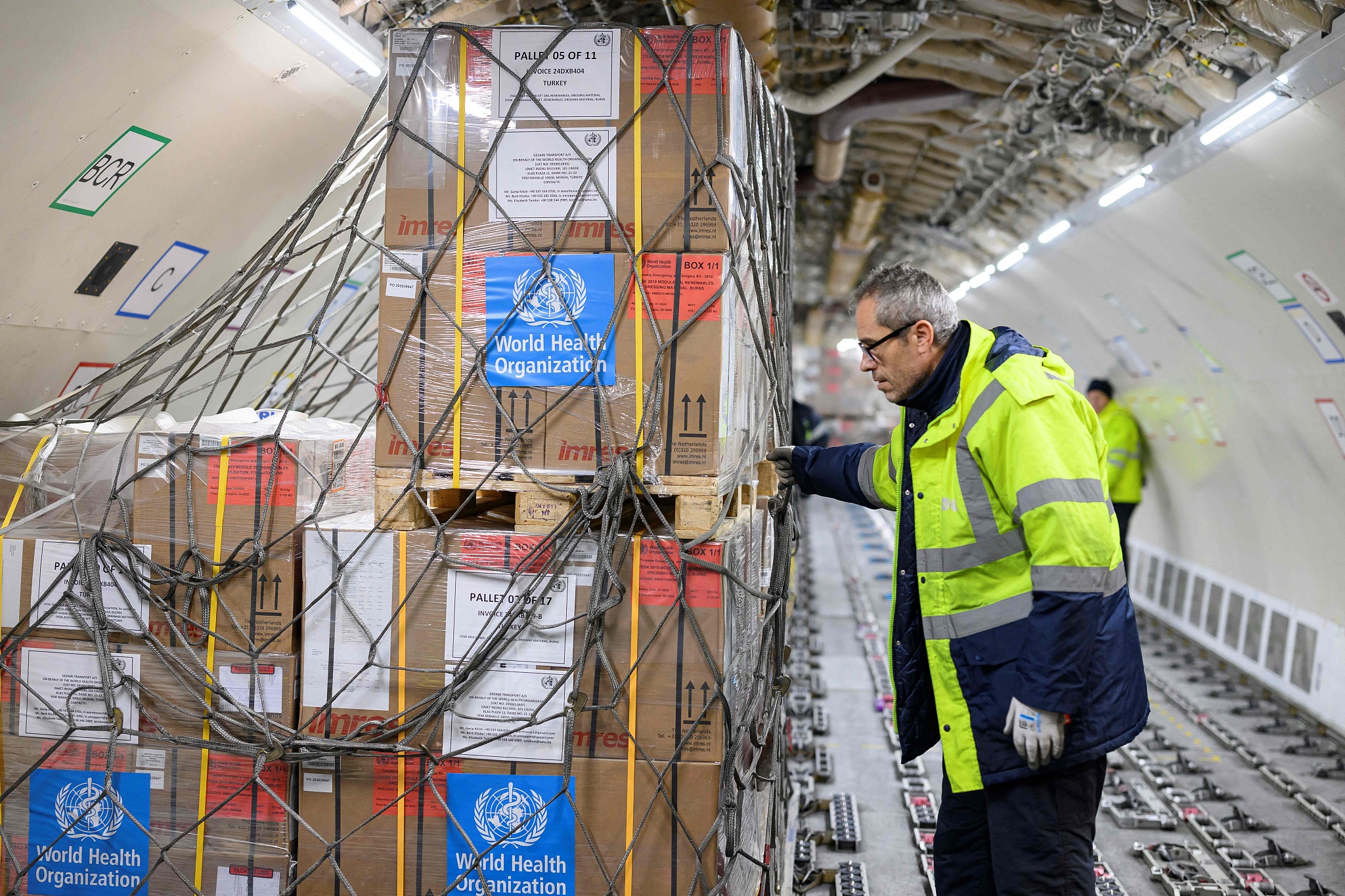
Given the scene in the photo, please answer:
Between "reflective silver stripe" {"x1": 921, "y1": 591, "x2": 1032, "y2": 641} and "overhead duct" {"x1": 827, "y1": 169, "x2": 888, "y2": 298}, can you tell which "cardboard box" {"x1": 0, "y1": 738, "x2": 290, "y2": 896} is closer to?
"reflective silver stripe" {"x1": 921, "y1": 591, "x2": 1032, "y2": 641}

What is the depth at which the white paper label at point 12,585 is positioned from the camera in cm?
342

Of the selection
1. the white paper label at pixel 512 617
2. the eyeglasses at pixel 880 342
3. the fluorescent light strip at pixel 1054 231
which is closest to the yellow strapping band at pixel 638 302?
the white paper label at pixel 512 617

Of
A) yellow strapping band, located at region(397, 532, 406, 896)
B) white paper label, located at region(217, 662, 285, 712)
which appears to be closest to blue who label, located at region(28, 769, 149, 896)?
white paper label, located at region(217, 662, 285, 712)

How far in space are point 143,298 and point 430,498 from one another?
2637mm

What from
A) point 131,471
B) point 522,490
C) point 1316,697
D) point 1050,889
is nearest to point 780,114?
point 522,490

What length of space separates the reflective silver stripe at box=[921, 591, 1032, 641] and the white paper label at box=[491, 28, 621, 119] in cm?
179

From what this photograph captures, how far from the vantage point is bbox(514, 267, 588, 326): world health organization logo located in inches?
119

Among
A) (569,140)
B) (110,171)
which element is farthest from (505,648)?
(110,171)

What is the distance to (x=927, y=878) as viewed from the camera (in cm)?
455

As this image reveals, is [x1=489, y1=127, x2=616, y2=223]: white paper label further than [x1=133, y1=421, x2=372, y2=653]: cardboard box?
No

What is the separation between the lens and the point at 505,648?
3.04 m

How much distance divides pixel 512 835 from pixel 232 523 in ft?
4.43

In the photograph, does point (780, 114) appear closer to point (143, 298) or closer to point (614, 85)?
point (614, 85)

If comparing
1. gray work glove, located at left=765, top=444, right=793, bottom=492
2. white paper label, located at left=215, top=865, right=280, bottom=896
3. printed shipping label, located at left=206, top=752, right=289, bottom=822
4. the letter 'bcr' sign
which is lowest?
white paper label, located at left=215, top=865, right=280, bottom=896
